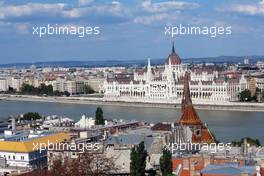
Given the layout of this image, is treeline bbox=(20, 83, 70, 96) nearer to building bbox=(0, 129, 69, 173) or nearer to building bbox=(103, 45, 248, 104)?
building bbox=(103, 45, 248, 104)

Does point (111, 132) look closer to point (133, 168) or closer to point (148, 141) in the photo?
point (148, 141)

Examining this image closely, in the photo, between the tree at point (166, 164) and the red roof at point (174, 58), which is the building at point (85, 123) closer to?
the tree at point (166, 164)

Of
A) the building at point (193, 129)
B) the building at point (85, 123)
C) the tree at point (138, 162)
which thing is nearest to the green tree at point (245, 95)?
the building at point (85, 123)

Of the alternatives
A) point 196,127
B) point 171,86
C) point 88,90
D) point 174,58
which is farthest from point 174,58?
point 196,127

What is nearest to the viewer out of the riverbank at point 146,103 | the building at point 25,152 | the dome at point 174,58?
the building at point 25,152

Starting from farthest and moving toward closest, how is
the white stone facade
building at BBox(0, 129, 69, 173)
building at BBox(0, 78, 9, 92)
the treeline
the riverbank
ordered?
1. building at BBox(0, 78, 9, 92)
2. the treeline
3. the white stone facade
4. the riverbank
5. building at BBox(0, 129, 69, 173)

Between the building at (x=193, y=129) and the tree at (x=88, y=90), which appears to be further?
the tree at (x=88, y=90)

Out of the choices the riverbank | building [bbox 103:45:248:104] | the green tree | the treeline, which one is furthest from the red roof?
the treeline

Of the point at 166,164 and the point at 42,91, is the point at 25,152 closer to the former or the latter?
the point at 166,164

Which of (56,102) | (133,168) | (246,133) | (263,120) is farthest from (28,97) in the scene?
(133,168)

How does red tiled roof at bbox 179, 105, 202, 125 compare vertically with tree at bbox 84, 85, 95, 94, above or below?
above
